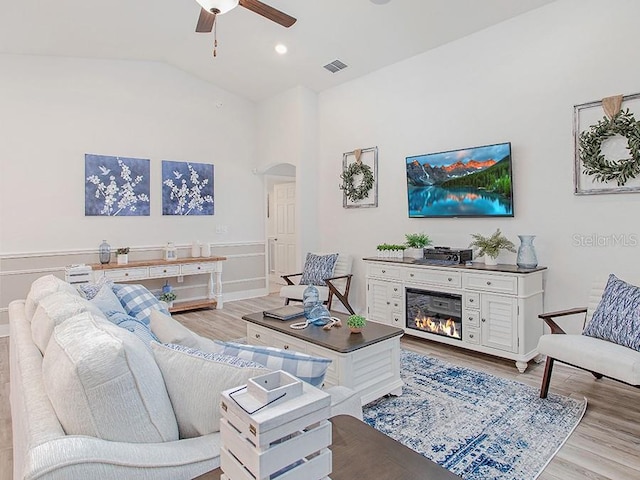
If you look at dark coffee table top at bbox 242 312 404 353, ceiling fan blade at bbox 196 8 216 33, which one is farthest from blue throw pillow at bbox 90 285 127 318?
ceiling fan blade at bbox 196 8 216 33

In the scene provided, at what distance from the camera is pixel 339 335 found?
287 centimetres

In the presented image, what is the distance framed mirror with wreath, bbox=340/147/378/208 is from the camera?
5.39 m

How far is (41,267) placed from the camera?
5027mm

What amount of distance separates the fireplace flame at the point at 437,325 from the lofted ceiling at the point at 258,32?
3044 millimetres

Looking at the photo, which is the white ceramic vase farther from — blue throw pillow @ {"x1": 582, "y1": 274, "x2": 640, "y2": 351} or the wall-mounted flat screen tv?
blue throw pillow @ {"x1": 582, "y1": 274, "x2": 640, "y2": 351}

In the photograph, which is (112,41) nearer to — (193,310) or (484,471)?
(193,310)

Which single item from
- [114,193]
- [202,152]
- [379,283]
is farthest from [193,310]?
[379,283]

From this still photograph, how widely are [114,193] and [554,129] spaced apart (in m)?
5.29

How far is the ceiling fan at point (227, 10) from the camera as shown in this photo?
2.75 m

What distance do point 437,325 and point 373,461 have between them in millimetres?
3289

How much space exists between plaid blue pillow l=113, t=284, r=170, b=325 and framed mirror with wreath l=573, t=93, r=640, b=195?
3.62 m

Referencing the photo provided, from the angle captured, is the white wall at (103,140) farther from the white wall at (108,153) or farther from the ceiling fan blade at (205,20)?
the ceiling fan blade at (205,20)

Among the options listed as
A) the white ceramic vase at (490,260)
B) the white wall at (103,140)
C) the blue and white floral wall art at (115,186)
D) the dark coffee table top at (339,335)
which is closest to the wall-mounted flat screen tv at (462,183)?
the white ceramic vase at (490,260)

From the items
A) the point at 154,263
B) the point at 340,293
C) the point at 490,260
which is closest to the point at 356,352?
the point at 490,260
